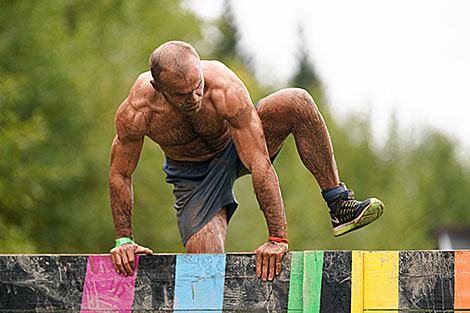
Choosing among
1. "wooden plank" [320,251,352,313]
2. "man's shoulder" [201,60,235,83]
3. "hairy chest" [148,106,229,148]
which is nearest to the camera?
"wooden plank" [320,251,352,313]

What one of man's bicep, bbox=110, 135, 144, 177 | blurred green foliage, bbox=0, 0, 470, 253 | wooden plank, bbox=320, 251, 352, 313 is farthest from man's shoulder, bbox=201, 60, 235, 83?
blurred green foliage, bbox=0, 0, 470, 253

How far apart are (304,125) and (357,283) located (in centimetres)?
118

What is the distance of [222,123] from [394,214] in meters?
21.2

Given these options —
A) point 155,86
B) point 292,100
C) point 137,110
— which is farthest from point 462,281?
point 137,110

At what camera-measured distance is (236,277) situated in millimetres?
3756

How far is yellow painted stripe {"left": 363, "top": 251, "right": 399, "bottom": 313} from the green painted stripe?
35cm

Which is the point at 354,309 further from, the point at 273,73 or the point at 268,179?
the point at 273,73

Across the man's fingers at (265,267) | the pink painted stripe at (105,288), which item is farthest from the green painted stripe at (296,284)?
the pink painted stripe at (105,288)

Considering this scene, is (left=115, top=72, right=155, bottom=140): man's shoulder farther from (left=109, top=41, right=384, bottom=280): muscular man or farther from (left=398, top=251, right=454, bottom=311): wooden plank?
(left=398, top=251, right=454, bottom=311): wooden plank

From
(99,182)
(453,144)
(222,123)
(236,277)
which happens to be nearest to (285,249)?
(236,277)

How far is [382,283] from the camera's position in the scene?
3412 mm

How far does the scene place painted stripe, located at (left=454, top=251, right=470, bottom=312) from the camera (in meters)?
3.30

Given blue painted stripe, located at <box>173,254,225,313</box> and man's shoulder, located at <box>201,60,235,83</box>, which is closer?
blue painted stripe, located at <box>173,254,225,313</box>

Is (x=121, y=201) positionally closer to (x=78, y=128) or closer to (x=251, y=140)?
(x=251, y=140)
